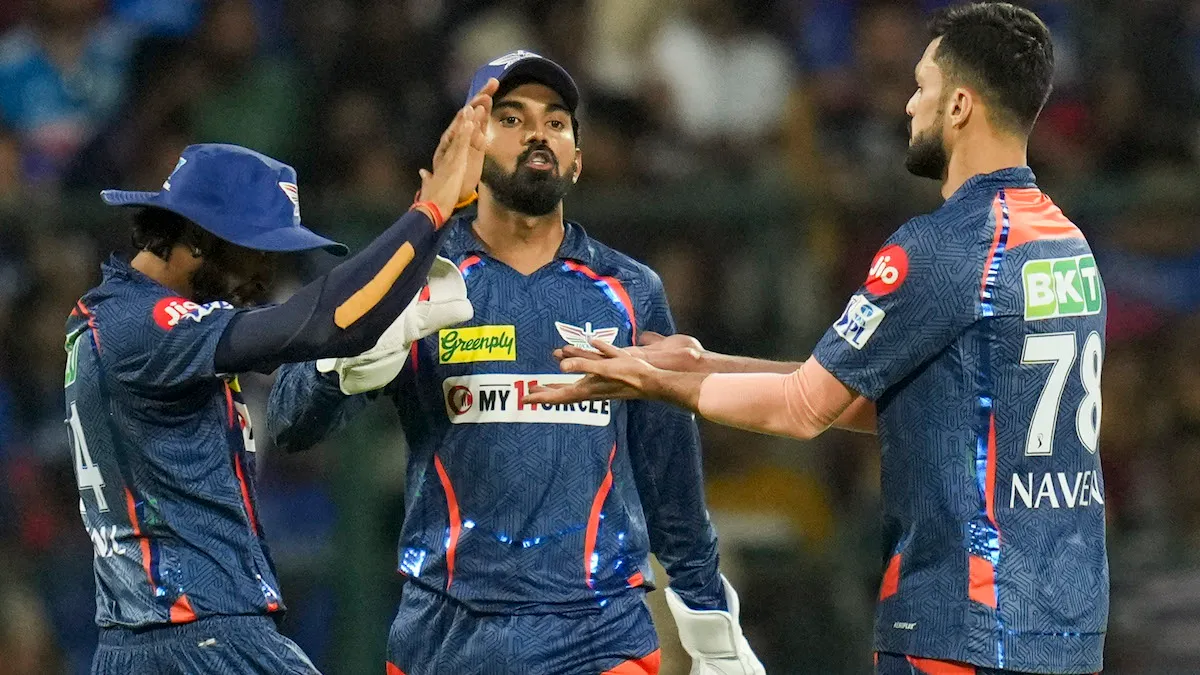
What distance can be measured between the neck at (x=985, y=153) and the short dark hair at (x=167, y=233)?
179 centimetres

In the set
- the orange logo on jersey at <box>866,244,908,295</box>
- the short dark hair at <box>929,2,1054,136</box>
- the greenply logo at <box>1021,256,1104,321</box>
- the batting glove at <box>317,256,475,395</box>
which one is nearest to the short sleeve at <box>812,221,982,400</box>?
the orange logo on jersey at <box>866,244,908,295</box>

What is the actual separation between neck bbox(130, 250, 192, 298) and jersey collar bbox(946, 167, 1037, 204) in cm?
181

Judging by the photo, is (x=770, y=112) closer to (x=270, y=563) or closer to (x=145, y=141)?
(x=145, y=141)

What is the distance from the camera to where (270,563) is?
14.2 feet

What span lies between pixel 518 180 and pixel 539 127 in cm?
17

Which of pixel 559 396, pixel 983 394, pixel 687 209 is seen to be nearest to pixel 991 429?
pixel 983 394

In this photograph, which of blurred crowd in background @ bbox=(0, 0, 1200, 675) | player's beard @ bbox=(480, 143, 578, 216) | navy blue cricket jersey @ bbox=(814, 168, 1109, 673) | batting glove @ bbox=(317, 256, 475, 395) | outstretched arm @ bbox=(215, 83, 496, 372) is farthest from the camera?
blurred crowd in background @ bbox=(0, 0, 1200, 675)

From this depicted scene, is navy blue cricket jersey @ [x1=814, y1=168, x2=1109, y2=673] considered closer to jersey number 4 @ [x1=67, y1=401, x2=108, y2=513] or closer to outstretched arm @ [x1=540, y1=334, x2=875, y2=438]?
outstretched arm @ [x1=540, y1=334, x2=875, y2=438]

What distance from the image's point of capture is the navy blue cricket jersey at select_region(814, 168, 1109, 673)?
3838 mm

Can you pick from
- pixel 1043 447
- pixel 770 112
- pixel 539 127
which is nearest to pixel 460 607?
pixel 539 127

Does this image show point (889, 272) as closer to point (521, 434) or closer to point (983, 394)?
point (983, 394)

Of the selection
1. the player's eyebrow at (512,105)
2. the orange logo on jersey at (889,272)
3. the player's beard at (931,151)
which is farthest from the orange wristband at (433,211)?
the player's beard at (931,151)

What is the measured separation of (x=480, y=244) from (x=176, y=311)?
1.01 m

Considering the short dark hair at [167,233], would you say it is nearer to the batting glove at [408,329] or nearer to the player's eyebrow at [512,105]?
the batting glove at [408,329]
